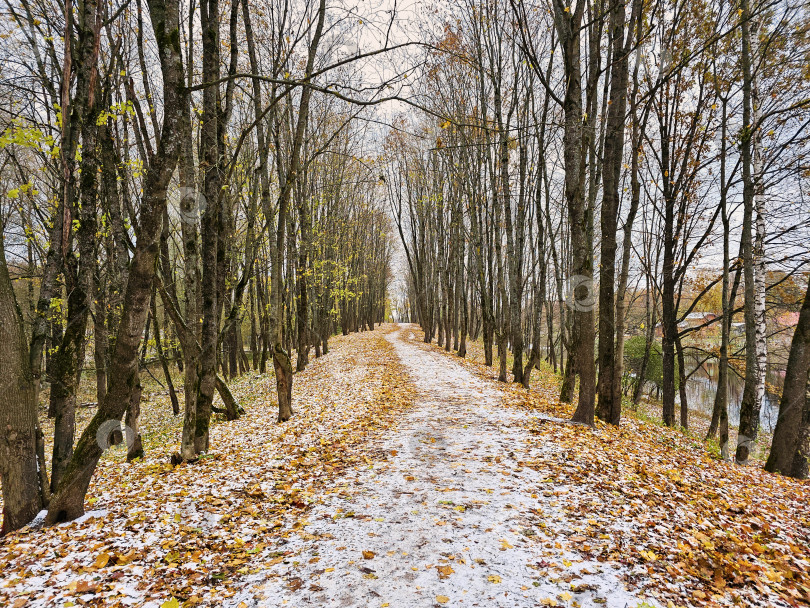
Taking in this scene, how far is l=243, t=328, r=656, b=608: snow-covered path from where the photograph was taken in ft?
10.2

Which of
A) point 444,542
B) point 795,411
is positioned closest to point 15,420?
point 444,542

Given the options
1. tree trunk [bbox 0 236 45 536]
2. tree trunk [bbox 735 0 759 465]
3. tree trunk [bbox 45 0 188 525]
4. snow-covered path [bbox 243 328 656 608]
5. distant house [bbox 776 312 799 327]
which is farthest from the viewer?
distant house [bbox 776 312 799 327]

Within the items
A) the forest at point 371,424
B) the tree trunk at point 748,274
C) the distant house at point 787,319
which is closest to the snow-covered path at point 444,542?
the forest at point 371,424

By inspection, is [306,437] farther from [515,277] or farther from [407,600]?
[515,277]

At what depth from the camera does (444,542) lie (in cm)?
378

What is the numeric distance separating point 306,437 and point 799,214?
528 inches

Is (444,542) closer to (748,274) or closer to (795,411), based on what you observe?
(795,411)

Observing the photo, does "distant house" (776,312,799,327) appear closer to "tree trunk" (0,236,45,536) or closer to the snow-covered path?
the snow-covered path

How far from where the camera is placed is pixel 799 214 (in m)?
10.0

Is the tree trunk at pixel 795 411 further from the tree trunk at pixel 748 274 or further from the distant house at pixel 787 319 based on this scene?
the distant house at pixel 787 319

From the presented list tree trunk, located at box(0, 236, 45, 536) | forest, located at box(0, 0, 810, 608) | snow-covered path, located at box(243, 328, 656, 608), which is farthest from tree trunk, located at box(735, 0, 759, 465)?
tree trunk, located at box(0, 236, 45, 536)

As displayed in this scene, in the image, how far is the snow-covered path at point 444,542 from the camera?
311cm

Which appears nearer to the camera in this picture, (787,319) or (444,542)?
(444,542)

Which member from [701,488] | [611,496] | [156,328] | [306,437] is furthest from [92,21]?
[701,488]
